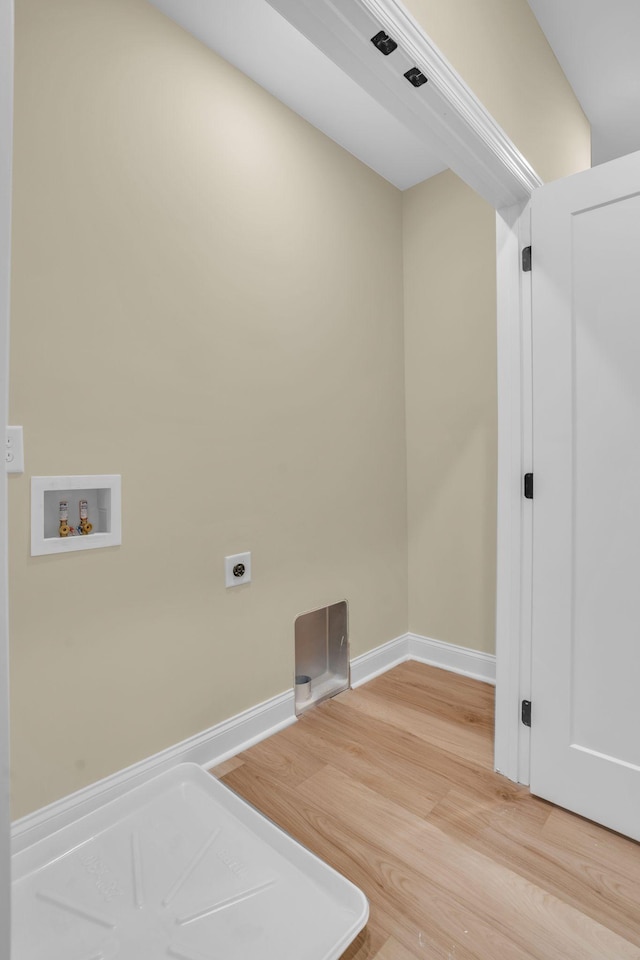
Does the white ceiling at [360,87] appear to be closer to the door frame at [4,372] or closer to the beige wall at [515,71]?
the beige wall at [515,71]

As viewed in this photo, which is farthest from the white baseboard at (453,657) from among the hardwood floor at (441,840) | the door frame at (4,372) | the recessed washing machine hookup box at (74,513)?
the door frame at (4,372)

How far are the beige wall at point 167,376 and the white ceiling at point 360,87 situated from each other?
7 cm

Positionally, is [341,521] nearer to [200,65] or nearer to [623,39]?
[200,65]

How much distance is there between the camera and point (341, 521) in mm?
2211

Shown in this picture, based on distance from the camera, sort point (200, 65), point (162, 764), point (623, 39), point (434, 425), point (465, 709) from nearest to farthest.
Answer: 1. point (162, 764)
2. point (200, 65)
3. point (623, 39)
4. point (465, 709)
5. point (434, 425)

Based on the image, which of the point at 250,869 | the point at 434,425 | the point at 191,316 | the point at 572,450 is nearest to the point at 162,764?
the point at 250,869

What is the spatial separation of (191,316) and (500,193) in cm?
103

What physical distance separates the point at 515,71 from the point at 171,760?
7.98 feet

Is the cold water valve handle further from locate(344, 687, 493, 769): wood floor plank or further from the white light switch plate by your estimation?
locate(344, 687, 493, 769): wood floor plank

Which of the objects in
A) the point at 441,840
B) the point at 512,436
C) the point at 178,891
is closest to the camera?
the point at 178,891

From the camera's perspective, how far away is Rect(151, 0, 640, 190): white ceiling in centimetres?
159

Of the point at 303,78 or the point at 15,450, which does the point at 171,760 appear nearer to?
the point at 15,450

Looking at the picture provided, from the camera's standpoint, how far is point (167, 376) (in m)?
1.58

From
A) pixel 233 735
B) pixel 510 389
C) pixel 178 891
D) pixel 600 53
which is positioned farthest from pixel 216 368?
pixel 600 53
